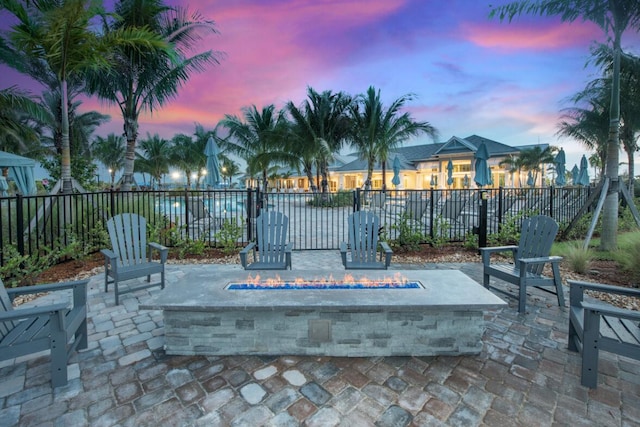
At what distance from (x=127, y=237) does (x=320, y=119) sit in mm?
14622

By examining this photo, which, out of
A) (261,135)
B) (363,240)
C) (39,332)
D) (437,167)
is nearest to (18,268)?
(39,332)

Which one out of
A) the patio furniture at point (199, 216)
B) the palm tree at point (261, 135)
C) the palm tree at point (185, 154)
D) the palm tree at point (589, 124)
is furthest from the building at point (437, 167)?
the patio furniture at point (199, 216)

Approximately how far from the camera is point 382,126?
16094 millimetres

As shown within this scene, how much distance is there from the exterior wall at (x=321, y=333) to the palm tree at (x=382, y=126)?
13.6 meters

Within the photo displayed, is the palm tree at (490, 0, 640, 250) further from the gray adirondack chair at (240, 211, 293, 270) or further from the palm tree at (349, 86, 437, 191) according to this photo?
the palm tree at (349, 86, 437, 191)

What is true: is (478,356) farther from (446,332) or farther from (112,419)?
(112,419)

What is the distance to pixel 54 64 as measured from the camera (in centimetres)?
639

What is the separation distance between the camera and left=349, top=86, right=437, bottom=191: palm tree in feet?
52.3

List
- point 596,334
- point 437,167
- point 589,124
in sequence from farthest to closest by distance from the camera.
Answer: point 437,167, point 589,124, point 596,334

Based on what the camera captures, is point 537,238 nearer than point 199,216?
Yes

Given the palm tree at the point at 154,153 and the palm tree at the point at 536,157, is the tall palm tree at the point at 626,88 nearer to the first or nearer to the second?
the palm tree at the point at 536,157

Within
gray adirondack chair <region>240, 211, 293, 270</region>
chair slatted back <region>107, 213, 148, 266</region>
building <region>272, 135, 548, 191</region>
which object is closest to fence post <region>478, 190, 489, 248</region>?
gray adirondack chair <region>240, 211, 293, 270</region>

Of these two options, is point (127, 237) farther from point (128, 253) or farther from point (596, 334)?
point (596, 334)

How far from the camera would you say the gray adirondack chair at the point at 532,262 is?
11.3 ft
